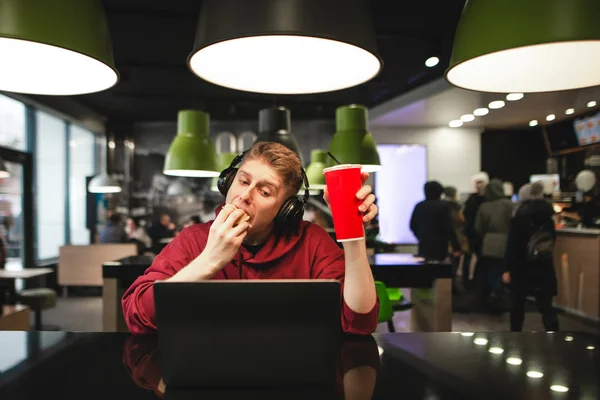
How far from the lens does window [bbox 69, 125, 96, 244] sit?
349 inches

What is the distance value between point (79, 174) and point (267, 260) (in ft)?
28.8

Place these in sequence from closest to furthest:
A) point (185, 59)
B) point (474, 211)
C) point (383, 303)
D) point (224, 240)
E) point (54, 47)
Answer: point (224, 240)
point (54, 47)
point (383, 303)
point (185, 59)
point (474, 211)

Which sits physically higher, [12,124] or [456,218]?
[12,124]

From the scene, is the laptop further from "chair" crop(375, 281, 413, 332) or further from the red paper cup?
"chair" crop(375, 281, 413, 332)

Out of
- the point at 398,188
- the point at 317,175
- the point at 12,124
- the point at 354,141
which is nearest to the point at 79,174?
the point at 12,124

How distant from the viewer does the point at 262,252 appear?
149cm

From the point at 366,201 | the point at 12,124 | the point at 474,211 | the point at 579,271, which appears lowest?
the point at 579,271

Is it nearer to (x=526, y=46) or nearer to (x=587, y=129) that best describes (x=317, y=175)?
(x=526, y=46)

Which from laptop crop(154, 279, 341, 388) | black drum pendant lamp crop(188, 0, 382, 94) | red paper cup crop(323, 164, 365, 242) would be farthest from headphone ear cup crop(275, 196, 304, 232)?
laptop crop(154, 279, 341, 388)

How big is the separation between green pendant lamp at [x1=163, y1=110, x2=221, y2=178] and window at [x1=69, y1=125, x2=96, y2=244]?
5.85 meters

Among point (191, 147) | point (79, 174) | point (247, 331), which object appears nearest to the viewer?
point (247, 331)

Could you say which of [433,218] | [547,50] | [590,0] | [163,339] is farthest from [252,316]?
[433,218]

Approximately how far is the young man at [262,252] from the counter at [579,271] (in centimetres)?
508

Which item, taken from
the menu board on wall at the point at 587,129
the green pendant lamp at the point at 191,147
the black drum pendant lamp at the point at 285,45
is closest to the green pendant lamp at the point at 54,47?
the black drum pendant lamp at the point at 285,45
